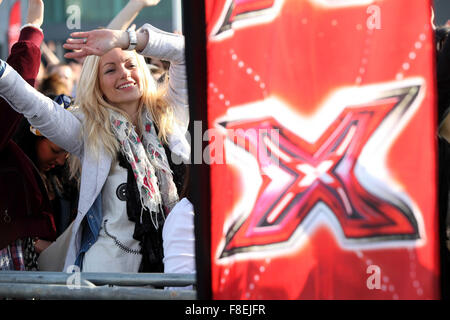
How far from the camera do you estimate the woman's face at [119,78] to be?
3309 millimetres

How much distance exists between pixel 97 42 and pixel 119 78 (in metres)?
0.77

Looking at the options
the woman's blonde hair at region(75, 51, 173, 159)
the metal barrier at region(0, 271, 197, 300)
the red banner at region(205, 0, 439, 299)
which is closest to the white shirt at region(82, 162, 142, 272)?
the woman's blonde hair at region(75, 51, 173, 159)

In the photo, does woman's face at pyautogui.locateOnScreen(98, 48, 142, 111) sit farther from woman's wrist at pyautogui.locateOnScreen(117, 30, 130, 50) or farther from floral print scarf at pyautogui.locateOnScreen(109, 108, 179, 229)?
woman's wrist at pyautogui.locateOnScreen(117, 30, 130, 50)

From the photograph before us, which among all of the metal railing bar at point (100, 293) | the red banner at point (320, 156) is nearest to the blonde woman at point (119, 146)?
the metal railing bar at point (100, 293)

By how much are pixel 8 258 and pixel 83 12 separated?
14.9 meters

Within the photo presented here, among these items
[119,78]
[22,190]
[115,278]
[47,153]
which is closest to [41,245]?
[22,190]

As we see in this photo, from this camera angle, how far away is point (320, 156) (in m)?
1.89

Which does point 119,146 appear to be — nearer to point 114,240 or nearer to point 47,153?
point 114,240

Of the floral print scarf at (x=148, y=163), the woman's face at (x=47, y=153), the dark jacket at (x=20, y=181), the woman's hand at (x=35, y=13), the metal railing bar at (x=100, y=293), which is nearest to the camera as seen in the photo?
the metal railing bar at (x=100, y=293)

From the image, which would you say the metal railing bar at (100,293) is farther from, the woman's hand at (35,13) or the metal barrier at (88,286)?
the woman's hand at (35,13)

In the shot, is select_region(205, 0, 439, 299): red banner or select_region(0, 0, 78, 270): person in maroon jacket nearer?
select_region(205, 0, 439, 299): red banner

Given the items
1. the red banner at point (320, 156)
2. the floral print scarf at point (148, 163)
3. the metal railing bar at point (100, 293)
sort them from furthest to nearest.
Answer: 1. the floral print scarf at point (148, 163)
2. the metal railing bar at point (100, 293)
3. the red banner at point (320, 156)

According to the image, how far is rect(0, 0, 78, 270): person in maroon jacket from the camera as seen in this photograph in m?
2.96
